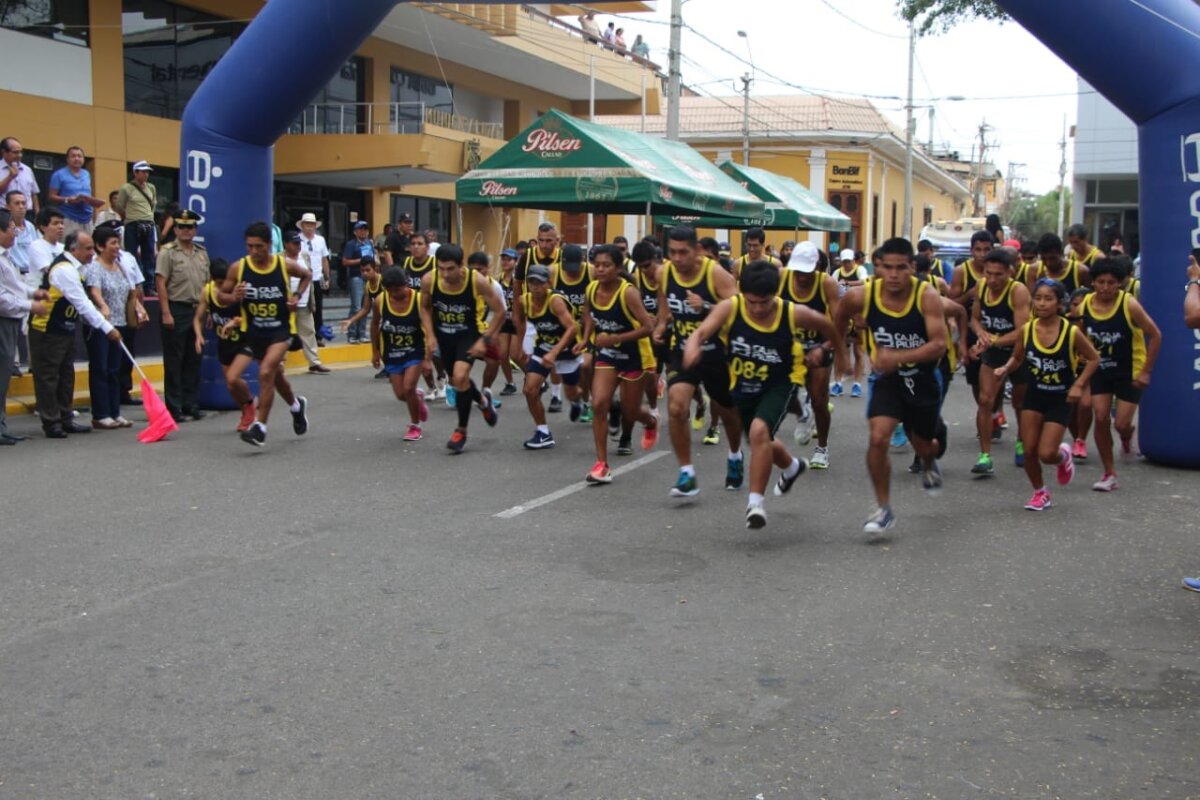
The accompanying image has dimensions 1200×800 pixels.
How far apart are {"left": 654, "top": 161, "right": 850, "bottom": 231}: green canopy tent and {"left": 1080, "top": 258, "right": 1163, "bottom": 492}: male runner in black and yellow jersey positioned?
12.6 m

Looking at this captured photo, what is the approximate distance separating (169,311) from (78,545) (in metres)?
5.68

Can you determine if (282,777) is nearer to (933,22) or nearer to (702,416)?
(702,416)

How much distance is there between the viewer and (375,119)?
26312 millimetres

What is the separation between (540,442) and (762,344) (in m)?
3.59

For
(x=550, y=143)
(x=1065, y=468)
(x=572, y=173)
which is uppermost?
(x=550, y=143)

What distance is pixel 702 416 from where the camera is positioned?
40.5 feet

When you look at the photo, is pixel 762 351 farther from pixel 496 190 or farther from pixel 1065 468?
pixel 496 190

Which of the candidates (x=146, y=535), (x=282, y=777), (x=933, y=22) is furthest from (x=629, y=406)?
(x=933, y=22)

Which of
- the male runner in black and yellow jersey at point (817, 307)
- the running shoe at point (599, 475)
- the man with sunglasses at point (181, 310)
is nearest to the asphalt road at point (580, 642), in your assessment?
the running shoe at point (599, 475)

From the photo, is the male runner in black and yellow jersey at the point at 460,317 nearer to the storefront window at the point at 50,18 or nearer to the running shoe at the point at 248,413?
the running shoe at the point at 248,413

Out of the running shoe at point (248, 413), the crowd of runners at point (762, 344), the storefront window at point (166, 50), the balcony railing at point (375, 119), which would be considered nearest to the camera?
the crowd of runners at point (762, 344)

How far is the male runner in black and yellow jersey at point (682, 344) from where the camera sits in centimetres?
844

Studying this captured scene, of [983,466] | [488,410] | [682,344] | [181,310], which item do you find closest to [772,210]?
[181,310]

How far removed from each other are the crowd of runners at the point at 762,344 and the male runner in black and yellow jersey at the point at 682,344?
13 millimetres
